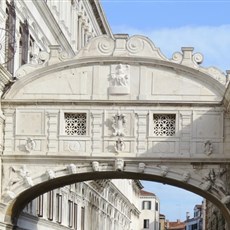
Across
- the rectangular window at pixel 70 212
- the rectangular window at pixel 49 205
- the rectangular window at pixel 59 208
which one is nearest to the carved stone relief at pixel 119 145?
the rectangular window at pixel 49 205

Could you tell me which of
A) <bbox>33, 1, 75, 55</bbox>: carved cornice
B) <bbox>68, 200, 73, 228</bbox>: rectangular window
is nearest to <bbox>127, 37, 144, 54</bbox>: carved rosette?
<bbox>33, 1, 75, 55</bbox>: carved cornice

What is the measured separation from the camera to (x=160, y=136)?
2628cm

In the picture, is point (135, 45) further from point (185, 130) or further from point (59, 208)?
point (59, 208)

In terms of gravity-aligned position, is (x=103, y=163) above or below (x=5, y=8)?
below

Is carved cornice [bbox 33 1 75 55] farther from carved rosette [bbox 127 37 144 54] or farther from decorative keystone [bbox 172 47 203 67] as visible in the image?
decorative keystone [bbox 172 47 203 67]

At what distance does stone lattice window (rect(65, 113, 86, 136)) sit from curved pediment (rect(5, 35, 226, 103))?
1.67ft

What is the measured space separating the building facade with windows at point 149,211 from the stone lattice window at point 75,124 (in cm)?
10174

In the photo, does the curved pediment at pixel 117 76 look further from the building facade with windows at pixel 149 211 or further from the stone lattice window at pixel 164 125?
the building facade with windows at pixel 149 211

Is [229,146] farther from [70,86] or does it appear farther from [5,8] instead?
[5,8]

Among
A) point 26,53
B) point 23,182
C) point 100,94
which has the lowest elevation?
point 23,182

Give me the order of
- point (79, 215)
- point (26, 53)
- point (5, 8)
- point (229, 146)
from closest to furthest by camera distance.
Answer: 1. point (229, 146)
2. point (5, 8)
3. point (26, 53)
4. point (79, 215)

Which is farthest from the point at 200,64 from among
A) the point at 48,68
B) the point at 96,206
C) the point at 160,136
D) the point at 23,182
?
the point at 96,206

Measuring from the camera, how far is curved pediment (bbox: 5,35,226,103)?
1036 inches

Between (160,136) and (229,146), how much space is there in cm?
193
